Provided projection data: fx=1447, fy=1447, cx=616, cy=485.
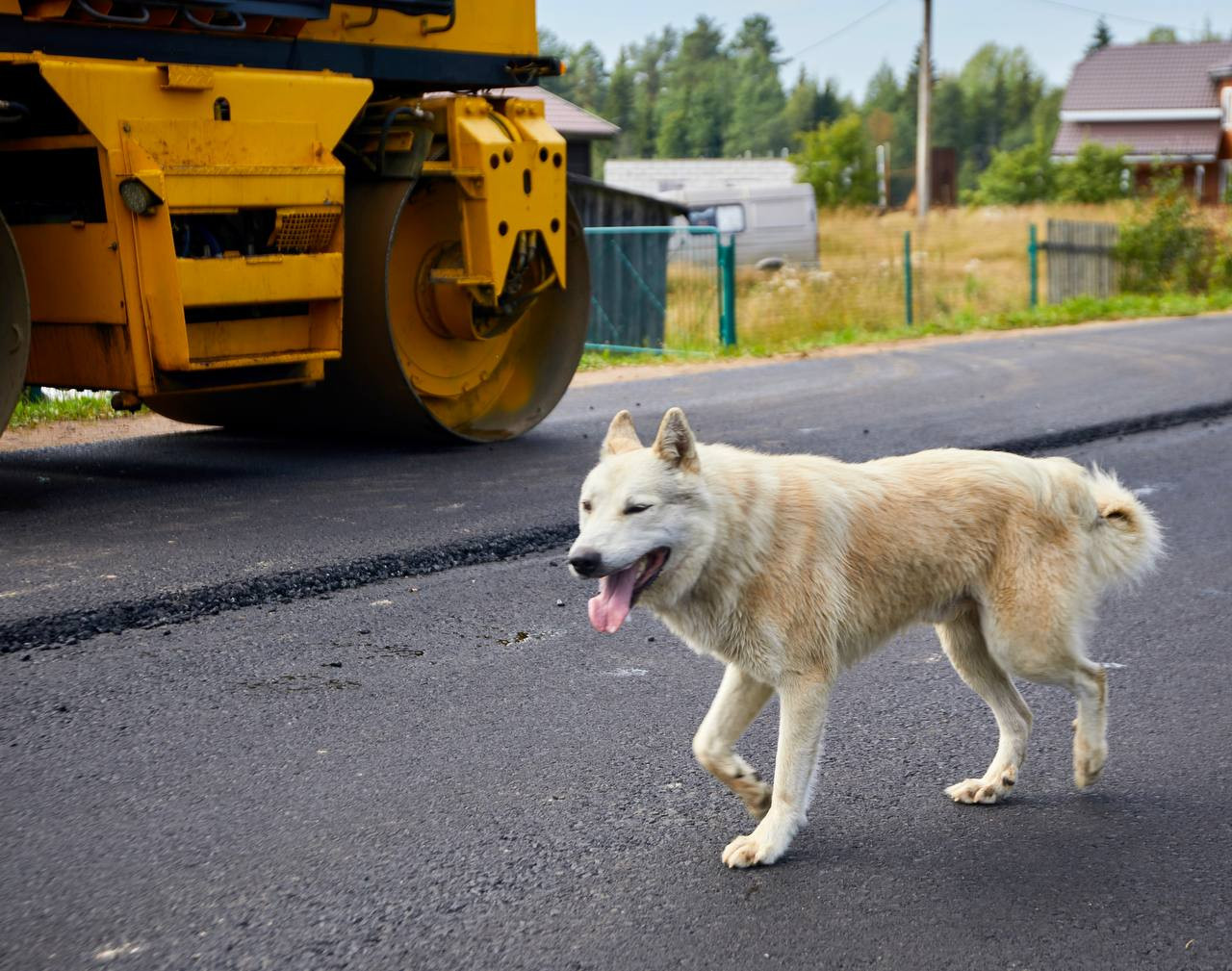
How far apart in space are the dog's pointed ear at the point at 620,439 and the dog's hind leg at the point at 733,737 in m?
0.65

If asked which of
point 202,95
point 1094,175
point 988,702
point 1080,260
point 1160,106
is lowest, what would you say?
point 988,702

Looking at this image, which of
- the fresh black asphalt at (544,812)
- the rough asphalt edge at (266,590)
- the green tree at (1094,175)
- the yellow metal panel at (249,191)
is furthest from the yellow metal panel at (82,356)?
the green tree at (1094,175)

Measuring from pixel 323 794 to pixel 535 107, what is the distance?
688 centimetres

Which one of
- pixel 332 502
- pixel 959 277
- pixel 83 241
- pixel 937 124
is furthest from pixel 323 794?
pixel 937 124

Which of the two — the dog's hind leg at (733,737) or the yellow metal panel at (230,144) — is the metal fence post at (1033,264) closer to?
the yellow metal panel at (230,144)

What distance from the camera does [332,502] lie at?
788 centimetres

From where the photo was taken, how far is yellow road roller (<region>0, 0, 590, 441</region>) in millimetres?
7477

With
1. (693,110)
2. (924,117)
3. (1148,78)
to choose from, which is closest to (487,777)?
(924,117)

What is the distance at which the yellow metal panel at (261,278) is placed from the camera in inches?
302

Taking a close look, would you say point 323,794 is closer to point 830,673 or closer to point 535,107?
point 830,673

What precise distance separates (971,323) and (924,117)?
15078mm

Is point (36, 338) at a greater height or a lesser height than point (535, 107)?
lesser

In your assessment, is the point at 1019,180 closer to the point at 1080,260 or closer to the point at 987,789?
the point at 1080,260

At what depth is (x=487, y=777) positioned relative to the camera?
418 centimetres
